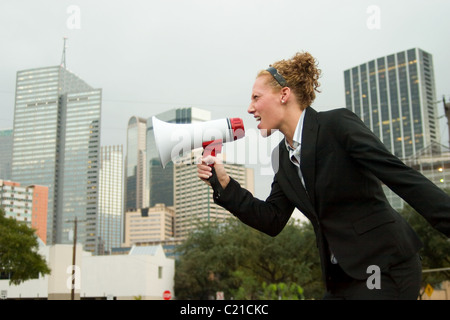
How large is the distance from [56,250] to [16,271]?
48.3 ft

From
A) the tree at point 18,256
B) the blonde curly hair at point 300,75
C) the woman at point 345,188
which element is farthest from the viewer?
the tree at point 18,256

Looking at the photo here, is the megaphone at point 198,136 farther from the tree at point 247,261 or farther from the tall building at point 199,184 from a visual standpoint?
the tree at point 247,261

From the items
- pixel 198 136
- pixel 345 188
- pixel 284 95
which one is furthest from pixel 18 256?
pixel 345 188

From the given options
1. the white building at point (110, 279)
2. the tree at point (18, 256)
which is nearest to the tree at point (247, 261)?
the white building at point (110, 279)

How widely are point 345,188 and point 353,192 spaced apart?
41 mm

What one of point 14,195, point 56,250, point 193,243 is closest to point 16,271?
point 56,250

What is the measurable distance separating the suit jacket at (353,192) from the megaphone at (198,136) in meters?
0.50

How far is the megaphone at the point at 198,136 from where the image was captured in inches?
118

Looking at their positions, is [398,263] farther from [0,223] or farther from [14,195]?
[14,195]

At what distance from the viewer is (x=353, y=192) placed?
2.43 m

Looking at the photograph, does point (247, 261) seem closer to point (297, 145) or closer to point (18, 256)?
point (18, 256)

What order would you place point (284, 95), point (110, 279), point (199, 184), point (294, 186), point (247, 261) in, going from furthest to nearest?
1. point (110, 279)
2. point (247, 261)
3. point (199, 184)
4. point (284, 95)
5. point (294, 186)
